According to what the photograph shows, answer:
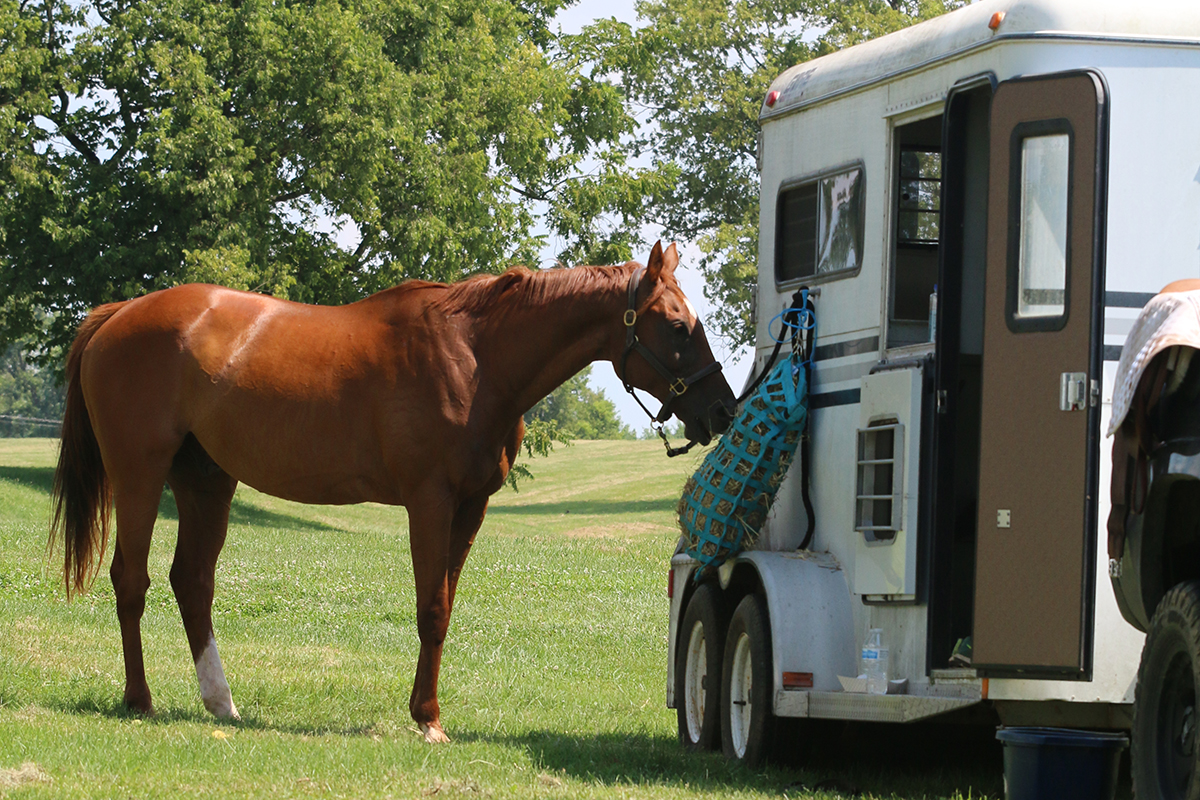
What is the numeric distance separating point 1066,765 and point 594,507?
3789 centimetres

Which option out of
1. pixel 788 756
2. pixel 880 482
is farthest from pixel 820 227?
pixel 788 756

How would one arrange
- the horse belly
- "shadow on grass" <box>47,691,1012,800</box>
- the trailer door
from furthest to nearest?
the horse belly
"shadow on grass" <box>47,691,1012,800</box>
the trailer door

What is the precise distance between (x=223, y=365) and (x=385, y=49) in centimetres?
2493

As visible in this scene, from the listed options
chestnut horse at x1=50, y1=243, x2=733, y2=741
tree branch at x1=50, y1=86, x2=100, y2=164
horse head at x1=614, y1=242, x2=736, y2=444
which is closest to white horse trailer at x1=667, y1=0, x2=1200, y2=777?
horse head at x1=614, y1=242, x2=736, y2=444

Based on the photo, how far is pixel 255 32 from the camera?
95.7 ft

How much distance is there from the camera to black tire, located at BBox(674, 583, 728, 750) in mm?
7848

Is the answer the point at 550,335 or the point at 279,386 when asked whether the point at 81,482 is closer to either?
the point at 279,386

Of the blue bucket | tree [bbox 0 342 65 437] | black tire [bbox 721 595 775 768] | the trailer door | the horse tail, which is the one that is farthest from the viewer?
tree [bbox 0 342 65 437]

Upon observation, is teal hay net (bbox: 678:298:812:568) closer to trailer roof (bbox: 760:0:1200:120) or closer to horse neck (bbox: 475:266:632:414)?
horse neck (bbox: 475:266:632:414)

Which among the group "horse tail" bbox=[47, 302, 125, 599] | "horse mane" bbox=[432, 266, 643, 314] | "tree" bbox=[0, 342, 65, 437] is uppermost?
"tree" bbox=[0, 342, 65, 437]

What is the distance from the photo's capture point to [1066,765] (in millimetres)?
5418

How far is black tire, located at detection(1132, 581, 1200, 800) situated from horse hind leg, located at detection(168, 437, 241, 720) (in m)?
5.28

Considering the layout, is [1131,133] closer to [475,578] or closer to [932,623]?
[932,623]

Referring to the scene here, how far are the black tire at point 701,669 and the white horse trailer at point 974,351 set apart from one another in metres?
0.06
